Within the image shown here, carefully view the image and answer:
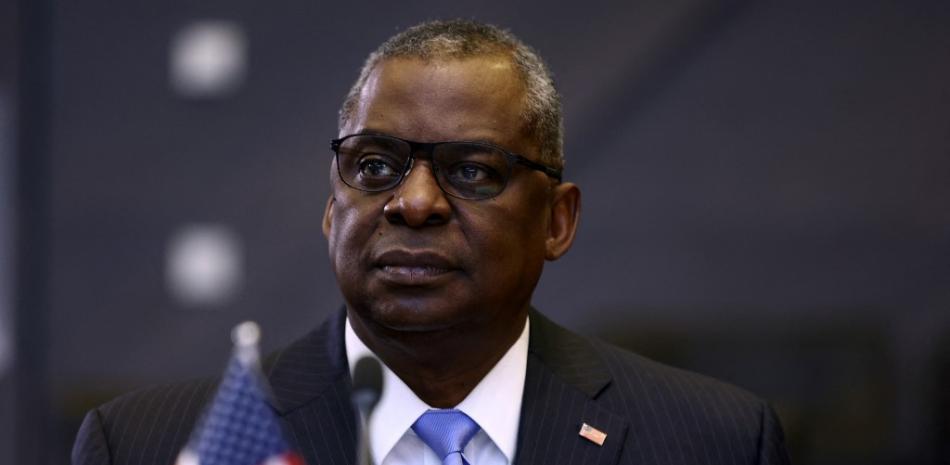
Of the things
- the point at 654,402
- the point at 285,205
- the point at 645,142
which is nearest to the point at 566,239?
the point at 654,402

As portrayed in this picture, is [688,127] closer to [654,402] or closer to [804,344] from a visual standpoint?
[804,344]

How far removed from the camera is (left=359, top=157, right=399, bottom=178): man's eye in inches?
91.5

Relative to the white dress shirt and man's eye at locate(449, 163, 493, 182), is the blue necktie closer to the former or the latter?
the white dress shirt

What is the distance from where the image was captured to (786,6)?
4102 millimetres

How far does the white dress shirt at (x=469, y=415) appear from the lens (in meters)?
2.37

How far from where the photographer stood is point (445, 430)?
2381 millimetres

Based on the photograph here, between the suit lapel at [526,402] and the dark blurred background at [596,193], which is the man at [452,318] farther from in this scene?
the dark blurred background at [596,193]

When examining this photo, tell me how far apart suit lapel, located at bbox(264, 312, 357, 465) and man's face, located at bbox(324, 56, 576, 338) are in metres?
0.19

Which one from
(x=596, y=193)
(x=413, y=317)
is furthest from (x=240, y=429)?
(x=596, y=193)

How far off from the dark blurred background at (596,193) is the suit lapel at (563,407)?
4.56ft

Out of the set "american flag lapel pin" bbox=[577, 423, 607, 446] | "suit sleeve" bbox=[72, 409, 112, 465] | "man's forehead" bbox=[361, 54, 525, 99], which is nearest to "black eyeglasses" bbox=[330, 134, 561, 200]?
"man's forehead" bbox=[361, 54, 525, 99]

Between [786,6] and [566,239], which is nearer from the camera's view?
[566,239]

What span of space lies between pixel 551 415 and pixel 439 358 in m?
0.24

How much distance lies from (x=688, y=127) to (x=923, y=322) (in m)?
0.90
